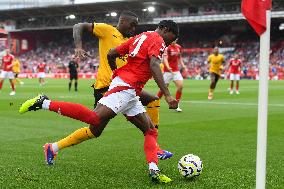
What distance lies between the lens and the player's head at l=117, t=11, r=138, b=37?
7375 millimetres

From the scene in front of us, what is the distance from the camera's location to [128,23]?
7.44 m

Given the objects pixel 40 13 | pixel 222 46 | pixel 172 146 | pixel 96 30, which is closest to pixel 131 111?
pixel 96 30

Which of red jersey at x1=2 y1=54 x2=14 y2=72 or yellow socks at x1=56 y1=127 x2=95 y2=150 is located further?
red jersey at x1=2 y1=54 x2=14 y2=72

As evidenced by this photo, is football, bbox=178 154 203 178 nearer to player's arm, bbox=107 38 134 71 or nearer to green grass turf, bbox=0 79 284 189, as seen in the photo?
green grass turf, bbox=0 79 284 189

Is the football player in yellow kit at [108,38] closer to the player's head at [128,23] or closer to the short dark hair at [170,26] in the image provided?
the player's head at [128,23]

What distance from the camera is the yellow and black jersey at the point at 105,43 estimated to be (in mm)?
7789

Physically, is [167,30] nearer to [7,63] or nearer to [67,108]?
[67,108]

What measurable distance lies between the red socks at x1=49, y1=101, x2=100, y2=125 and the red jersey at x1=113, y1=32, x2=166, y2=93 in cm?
59

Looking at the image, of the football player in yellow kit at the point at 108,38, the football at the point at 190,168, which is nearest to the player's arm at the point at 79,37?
the football player in yellow kit at the point at 108,38

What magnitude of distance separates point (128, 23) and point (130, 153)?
83.6 inches

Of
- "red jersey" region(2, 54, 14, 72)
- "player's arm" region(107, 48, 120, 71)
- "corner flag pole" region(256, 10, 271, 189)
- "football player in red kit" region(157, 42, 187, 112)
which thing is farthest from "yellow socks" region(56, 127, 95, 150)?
"red jersey" region(2, 54, 14, 72)

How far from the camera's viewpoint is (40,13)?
7262 cm

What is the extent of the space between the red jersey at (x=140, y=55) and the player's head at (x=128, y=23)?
3.51ft

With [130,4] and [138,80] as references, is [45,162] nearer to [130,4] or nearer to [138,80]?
[138,80]
